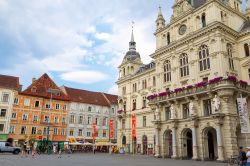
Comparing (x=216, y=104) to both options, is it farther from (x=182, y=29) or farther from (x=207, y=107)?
A: (x=182, y=29)

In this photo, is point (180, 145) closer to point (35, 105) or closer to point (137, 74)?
point (137, 74)

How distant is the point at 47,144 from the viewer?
50.4 m

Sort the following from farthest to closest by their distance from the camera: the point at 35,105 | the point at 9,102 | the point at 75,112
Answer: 1. the point at 75,112
2. the point at 35,105
3. the point at 9,102

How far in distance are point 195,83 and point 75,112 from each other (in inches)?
1495

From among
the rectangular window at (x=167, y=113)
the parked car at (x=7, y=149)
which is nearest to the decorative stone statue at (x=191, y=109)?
the rectangular window at (x=167, y=113)

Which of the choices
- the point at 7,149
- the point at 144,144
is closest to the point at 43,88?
the point at 7,149

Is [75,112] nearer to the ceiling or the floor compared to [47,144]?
nearer to the ceiling

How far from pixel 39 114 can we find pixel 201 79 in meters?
40.2

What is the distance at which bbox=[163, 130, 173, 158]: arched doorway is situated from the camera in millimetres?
38719

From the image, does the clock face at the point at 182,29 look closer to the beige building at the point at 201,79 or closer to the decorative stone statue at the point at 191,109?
the beige building at the point at 201,79

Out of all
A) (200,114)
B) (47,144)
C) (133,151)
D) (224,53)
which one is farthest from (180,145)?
(47,144)

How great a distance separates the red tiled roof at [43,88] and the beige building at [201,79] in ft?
93.0

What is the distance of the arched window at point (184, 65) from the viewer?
39.2m

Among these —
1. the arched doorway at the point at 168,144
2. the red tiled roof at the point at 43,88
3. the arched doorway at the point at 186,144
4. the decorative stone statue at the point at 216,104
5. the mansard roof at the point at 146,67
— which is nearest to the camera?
the decorative stone statue at the point at 216,104
